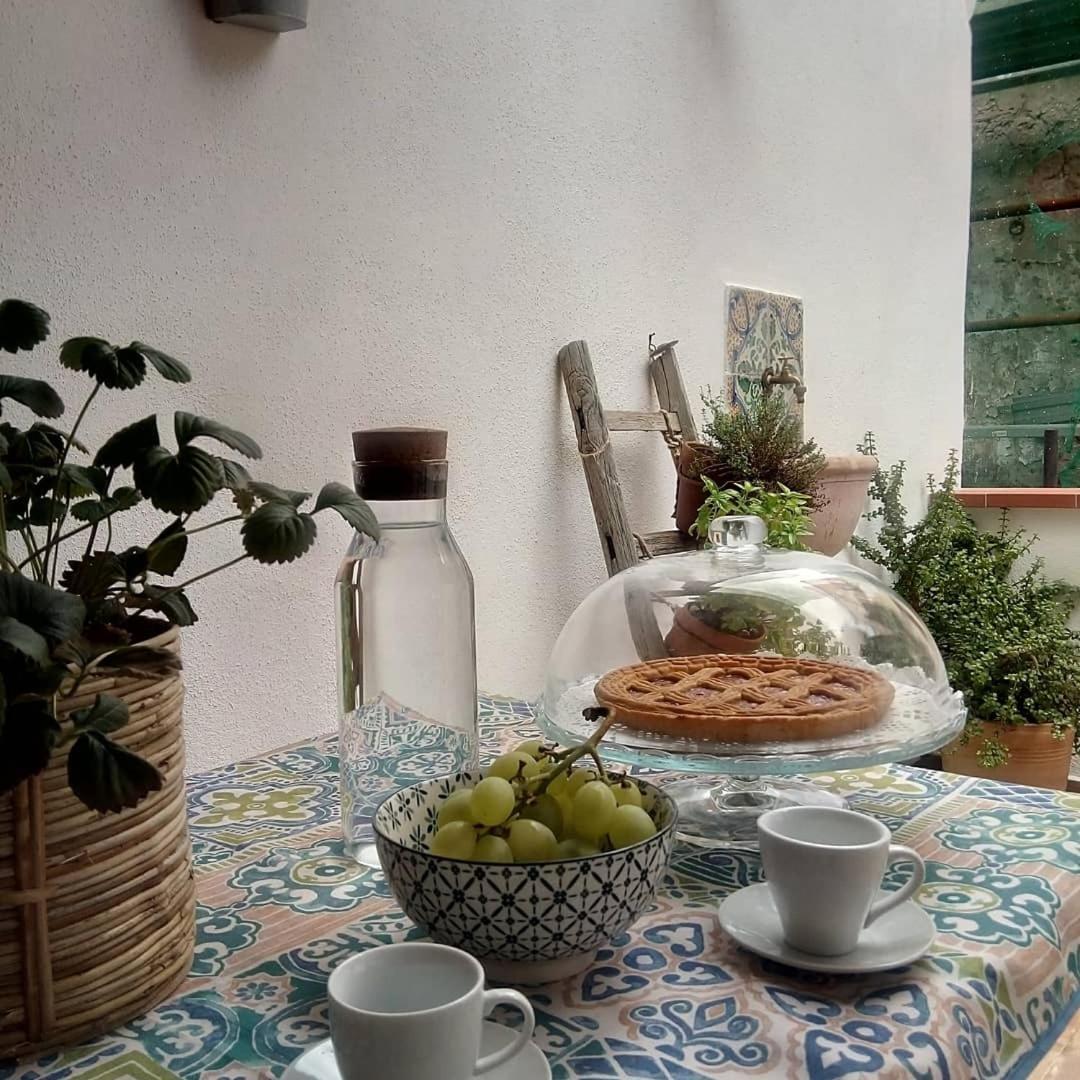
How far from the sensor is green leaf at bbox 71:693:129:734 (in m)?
0.48

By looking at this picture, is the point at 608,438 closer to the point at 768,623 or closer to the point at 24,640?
the point at 768,623

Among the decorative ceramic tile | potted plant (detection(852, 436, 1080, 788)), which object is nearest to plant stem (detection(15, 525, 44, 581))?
the decorative ceramic tile

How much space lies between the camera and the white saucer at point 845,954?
0.60 metres

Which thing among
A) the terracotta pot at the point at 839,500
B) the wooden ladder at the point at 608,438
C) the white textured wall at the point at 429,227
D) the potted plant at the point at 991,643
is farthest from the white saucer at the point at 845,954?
the potted plant at the point at 991,643

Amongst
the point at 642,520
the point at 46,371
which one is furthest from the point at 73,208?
the point at 642,520

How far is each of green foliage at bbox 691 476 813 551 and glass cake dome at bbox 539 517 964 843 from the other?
56 cm

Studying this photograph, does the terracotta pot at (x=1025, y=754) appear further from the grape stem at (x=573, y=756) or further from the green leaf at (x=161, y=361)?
the green leaf at (x=161, y=361)

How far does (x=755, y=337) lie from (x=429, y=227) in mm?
935

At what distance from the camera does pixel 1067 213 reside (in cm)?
318

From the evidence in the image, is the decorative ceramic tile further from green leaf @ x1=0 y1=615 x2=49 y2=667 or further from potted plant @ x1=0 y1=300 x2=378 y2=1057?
green leaf @ x1=0 y1=615 x2=49 y2=667

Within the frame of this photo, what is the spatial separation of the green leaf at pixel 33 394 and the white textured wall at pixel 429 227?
1.38 feet

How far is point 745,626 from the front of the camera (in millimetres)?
1062

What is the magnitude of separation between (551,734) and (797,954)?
288 millimetres

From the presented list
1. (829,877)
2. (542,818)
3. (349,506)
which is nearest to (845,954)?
(829,877)
